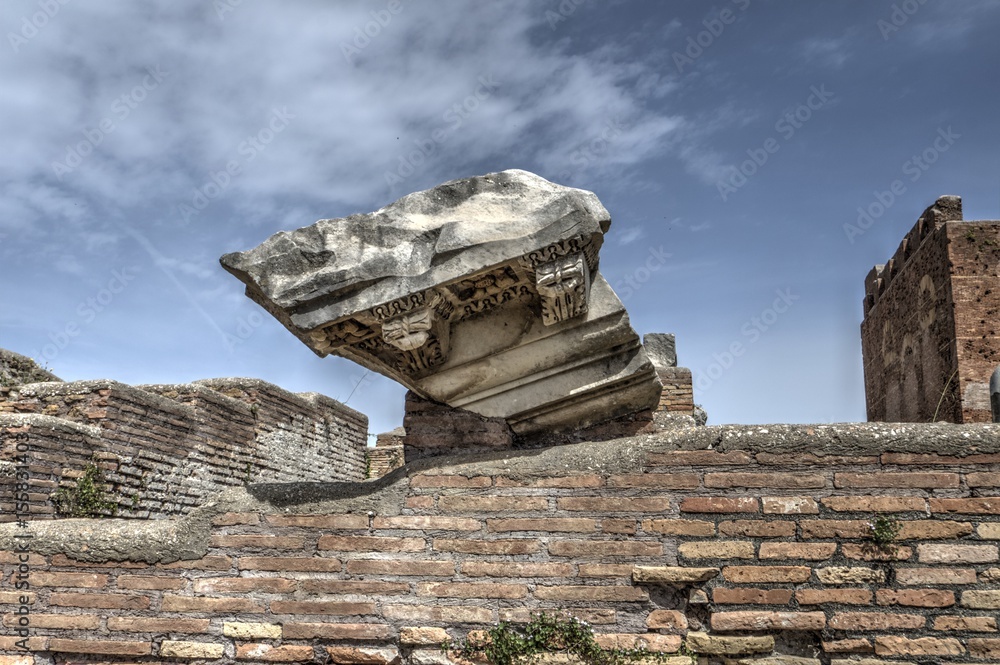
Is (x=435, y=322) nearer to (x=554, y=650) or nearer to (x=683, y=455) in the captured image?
(x=683, y=455)

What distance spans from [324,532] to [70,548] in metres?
1.23

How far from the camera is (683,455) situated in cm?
342

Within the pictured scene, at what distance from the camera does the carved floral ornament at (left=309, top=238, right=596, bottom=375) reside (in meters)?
3.57

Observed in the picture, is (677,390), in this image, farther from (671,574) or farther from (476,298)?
(671,574)

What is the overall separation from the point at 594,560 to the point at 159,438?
6076 millimetres

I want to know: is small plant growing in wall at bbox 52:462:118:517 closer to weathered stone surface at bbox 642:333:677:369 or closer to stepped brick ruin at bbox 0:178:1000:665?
stepped brick ruin at bbox 0:178:1000:665

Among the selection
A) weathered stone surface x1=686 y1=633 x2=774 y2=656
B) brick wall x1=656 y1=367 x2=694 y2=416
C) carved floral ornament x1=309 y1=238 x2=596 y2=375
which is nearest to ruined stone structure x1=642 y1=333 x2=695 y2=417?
brick wall x1=656 y1=367 x2=694 y2=416

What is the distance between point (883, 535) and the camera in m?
3.20

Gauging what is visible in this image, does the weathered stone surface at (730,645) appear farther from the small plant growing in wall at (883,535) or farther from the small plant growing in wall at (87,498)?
the small plant growing in wall at (87,498)

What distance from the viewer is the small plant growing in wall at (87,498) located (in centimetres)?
648

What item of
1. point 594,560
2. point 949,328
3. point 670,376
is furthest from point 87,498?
point 949,328

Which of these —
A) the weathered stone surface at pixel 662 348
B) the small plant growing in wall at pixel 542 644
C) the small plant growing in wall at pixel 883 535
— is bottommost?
the small plant growing in wall at pixel 542 644

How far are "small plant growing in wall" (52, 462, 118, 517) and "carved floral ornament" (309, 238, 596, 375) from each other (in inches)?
159

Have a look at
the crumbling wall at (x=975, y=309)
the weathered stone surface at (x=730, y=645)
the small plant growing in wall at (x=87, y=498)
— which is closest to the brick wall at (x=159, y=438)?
the small plant growing in wall at (x=87, y=498)
